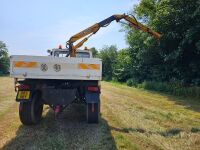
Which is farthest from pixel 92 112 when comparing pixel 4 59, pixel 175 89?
pixel 4 59

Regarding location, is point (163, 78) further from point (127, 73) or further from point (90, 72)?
point (90, 72)

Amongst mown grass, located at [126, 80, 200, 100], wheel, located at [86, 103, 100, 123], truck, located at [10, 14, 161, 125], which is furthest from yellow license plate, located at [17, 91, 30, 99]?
mown grass, located at [126, 80, 200, 100]

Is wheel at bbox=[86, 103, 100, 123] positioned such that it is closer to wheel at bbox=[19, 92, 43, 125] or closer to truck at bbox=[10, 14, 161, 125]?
truck at bbox=[10, 14, 161, 125]

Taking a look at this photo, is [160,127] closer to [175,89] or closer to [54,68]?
[54,68]

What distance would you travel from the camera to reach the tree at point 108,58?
65688mm

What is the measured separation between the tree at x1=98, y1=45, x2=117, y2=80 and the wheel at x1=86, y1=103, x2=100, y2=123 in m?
52.1

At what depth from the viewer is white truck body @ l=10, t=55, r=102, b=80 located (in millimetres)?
9297

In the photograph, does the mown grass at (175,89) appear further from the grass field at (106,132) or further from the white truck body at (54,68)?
the white truck body at (54,68)

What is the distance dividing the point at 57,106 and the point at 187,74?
53.1ft

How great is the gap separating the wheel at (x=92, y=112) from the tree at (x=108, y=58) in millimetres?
52130

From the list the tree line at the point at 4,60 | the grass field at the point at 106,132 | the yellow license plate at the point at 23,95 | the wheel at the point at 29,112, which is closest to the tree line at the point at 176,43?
the grass field at the point at 106,132

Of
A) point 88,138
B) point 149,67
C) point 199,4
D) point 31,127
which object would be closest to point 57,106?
point 31,127

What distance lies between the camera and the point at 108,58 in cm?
7500

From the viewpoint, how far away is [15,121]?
10.6m
